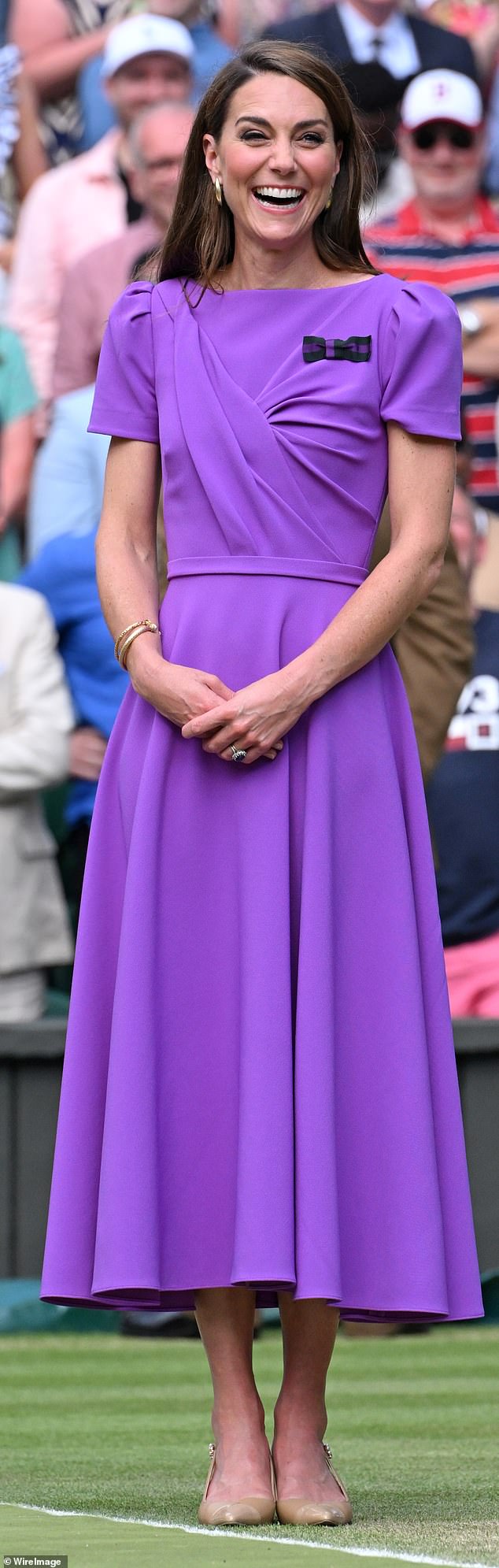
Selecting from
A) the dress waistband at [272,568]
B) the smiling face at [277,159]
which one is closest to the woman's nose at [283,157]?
the smiling face at [277,159]

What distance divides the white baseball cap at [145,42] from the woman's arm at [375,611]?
5.10 metres

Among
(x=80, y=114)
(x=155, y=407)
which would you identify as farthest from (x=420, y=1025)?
(x=80, y=114)

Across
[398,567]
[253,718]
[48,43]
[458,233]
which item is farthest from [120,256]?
[253,718]

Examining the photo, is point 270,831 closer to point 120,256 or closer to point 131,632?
point 131,632

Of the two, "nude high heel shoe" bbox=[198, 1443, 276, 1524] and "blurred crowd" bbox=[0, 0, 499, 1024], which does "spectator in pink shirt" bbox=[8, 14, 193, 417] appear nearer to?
"blurred crowd" bbox=[0, 0, 499, 1024]

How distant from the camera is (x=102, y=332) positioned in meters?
6.38

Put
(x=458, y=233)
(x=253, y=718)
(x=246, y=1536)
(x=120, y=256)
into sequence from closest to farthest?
(x=246, y=1536) < (x=253, y=718) < (x=120, y=256) < (x=458, y=233)

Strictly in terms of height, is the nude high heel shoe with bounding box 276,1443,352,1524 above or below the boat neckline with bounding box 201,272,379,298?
below

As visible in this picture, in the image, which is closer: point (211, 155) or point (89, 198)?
point (211, 155)

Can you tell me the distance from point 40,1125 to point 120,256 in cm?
296

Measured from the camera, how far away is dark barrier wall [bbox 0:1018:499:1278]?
20.5ft

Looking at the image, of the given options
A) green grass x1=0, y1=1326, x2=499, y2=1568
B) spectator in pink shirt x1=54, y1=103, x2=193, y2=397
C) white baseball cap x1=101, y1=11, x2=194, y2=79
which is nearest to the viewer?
green grass x1=0, y1=1326, x2=499, y2=1568

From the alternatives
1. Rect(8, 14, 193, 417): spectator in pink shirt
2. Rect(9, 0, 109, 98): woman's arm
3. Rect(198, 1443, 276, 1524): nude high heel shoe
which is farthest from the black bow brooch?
Rect(9, 0, 109, 98): woman's arm

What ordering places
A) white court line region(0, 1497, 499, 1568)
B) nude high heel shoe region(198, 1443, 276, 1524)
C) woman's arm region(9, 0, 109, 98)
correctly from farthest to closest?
woman's arm region(9, 0, 109, 98) < nude high heel shoe region(198, 1443, 276, 1524) < white court line region(0, 1497, 499, 1568)
